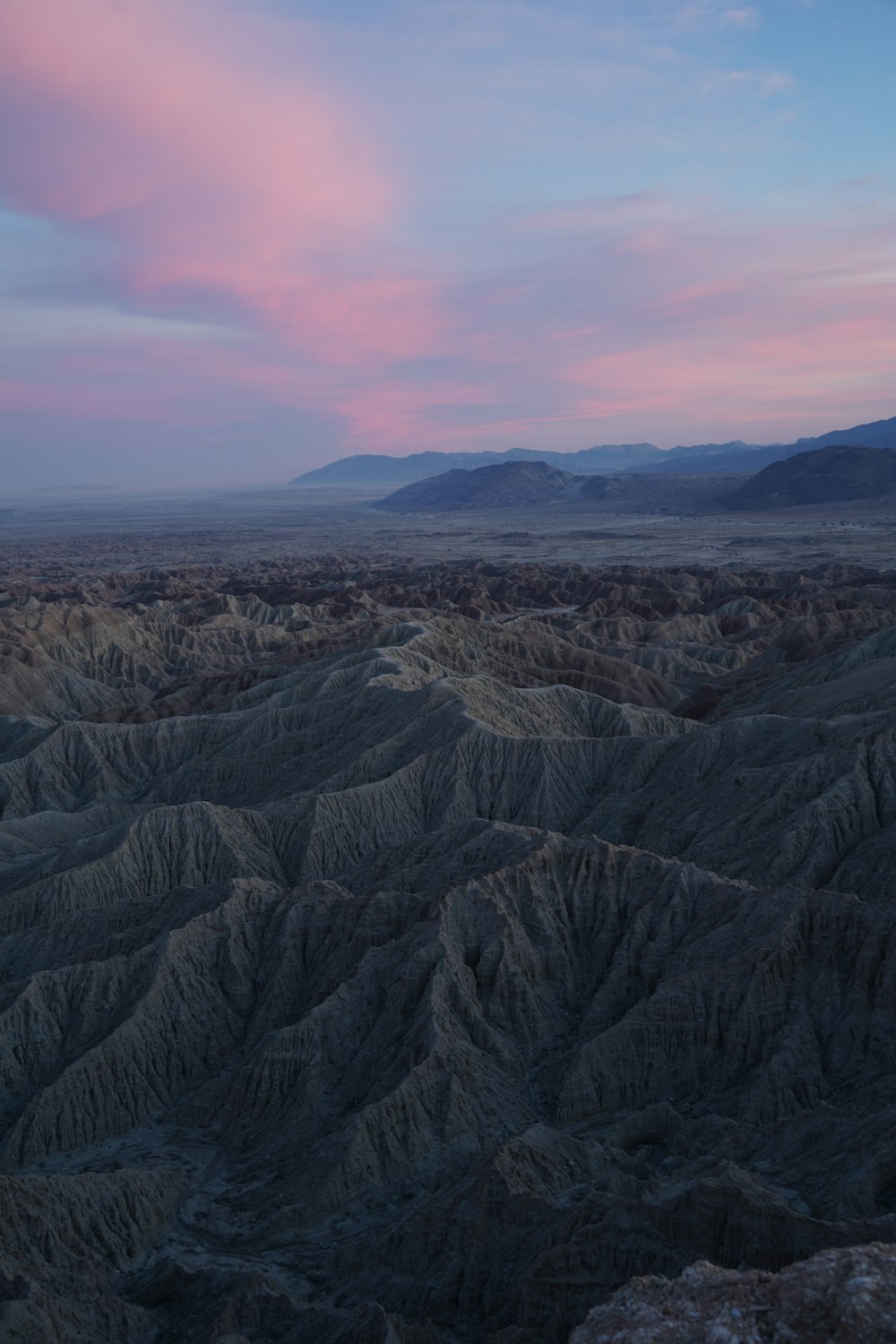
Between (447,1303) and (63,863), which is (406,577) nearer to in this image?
(63,863)

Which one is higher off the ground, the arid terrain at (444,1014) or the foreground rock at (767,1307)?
the foreground rock at (767,1307)

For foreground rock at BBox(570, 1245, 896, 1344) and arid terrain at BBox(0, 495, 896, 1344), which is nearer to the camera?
foreground rock at BBox(570, 1245, 896, 1344)

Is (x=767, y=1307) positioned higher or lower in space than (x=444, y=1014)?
higher

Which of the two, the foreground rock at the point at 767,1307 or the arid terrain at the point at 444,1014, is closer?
the foreground rock at the point at 767,1307

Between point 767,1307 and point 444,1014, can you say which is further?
point 444,1014

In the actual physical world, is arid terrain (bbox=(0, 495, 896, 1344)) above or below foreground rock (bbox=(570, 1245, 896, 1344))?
below
